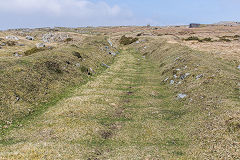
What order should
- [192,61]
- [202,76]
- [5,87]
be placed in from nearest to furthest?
[5,87]
[202,76]
[192,61]

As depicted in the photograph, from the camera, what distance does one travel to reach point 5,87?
1073 inches

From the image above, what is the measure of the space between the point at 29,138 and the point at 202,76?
1100 inches

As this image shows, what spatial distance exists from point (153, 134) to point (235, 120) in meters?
7.74

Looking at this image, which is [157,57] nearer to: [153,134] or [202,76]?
[202,76]

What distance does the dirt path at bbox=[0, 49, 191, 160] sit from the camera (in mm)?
15789

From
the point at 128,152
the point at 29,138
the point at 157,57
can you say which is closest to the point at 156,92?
the point at 128,152

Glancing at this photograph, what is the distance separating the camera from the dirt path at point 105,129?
51.8 ft

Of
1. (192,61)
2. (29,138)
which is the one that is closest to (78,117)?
(29,138)

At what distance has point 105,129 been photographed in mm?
21125

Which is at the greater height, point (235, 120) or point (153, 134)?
point (235, 120)

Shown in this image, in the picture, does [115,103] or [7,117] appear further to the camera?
[115,103]

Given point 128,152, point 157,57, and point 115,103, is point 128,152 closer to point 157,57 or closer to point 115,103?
point 115,103

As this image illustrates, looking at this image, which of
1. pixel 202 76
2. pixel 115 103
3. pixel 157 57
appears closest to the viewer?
pixel 115 103

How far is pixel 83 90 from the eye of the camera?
34.4 metres
